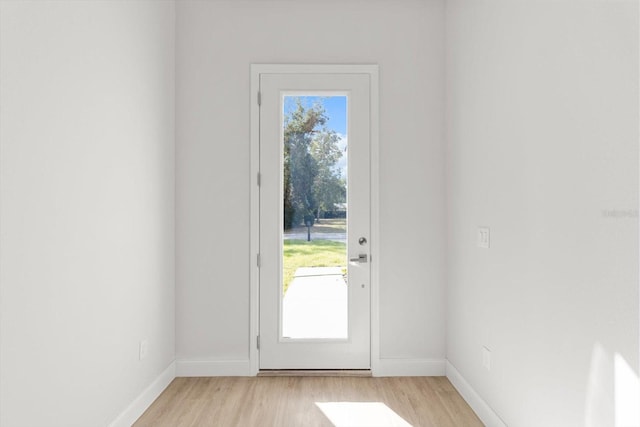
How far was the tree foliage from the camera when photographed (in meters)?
3.29

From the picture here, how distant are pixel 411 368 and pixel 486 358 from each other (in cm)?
85

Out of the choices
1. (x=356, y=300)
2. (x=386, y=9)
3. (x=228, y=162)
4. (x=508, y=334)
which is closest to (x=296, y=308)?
(x=356, y=300)

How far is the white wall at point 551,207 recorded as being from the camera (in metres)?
1.44

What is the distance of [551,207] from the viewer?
1844mm

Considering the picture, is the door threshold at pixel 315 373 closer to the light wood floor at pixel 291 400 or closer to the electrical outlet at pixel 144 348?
the light wood floor at pixel 291 400

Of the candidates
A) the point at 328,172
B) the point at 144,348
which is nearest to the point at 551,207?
the point at 328,172

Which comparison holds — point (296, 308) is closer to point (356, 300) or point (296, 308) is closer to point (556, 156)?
point (356, 300)

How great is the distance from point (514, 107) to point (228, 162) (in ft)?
6.47

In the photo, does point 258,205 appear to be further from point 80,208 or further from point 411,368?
point 411,368

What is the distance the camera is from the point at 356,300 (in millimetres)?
3262

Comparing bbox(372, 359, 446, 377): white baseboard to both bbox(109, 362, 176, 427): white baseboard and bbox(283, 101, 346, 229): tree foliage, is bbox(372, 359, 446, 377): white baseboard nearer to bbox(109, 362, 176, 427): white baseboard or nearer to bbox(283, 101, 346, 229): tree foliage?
bbox(283, 101, 346, 229): tree foliage

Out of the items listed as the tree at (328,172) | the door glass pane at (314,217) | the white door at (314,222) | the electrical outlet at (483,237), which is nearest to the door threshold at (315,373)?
the white door at (314,222)

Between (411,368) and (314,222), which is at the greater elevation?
(314,222)

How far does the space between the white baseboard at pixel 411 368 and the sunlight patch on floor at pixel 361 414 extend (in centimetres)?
49
